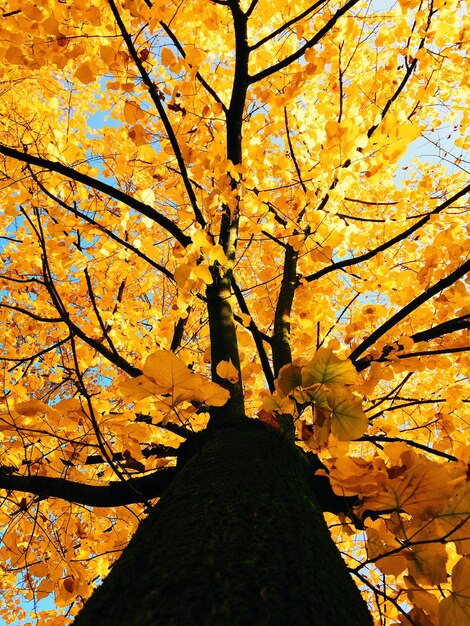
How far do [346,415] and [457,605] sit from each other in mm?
403

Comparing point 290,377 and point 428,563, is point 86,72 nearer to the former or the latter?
point 290,377

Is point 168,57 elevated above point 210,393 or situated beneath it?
elevated above

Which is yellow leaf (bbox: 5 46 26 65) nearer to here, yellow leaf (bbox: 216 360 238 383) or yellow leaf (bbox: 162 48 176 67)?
yellow leaf (bbox: 162 48 176 67)

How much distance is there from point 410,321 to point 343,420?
2.14m

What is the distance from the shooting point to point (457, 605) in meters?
0.73

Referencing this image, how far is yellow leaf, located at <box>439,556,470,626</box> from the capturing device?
0.71 m

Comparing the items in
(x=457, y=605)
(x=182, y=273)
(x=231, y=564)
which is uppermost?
(x=182, y=273)

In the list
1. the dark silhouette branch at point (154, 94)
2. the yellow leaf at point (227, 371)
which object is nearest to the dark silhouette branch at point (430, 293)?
the yellow leaf at point (227, 371)

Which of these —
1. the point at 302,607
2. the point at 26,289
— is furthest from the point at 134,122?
the point at 26,289

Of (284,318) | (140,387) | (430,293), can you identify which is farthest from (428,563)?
(284,318)

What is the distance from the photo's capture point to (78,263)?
105 inches

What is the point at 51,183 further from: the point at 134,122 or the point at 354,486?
the point at 354,486

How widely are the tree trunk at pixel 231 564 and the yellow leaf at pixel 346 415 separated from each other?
8.0 inches

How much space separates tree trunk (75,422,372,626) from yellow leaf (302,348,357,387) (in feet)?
0.96
